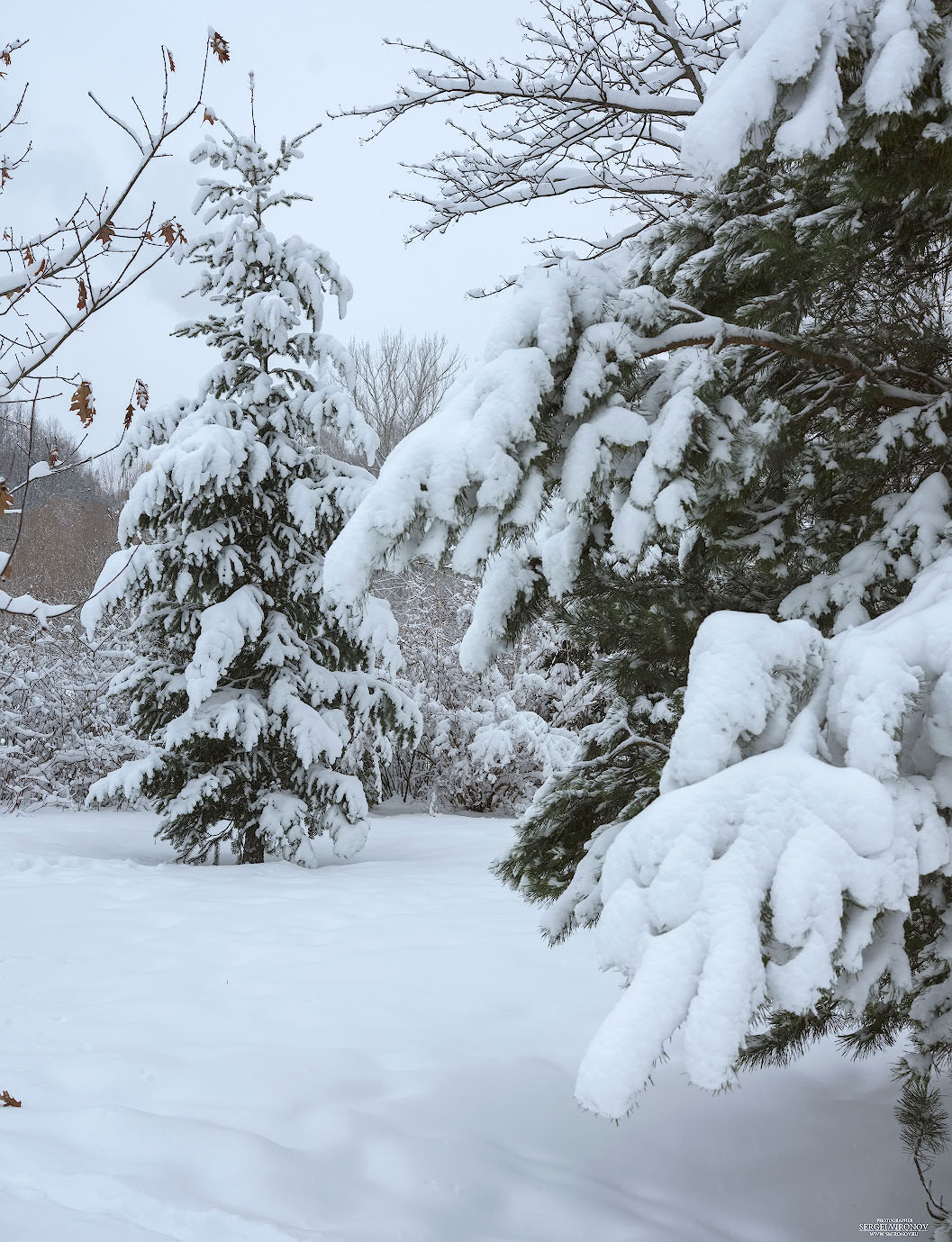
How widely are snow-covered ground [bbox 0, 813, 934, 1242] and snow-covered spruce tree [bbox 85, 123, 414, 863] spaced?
7.75 ft

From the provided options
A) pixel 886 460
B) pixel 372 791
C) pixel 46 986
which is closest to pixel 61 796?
pixel 372 791

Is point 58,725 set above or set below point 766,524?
below

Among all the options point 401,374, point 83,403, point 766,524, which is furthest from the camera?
point 401,374

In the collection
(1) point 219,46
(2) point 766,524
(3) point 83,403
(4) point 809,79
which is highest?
(1) point 219,46

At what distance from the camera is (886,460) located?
224 centimetres

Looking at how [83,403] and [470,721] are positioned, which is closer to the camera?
[83,403]

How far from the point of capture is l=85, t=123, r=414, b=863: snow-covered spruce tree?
21.9 feet

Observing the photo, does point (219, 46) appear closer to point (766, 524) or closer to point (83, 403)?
point (83, 403)

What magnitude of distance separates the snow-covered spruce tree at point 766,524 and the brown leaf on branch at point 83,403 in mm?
1295

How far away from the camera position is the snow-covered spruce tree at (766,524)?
1261 mm

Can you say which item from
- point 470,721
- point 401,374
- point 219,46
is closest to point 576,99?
point 219,46

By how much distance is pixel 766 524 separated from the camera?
2500mm

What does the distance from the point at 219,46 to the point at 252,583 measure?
457 cm

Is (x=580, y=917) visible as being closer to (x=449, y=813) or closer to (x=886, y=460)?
(x=886, y=460)
